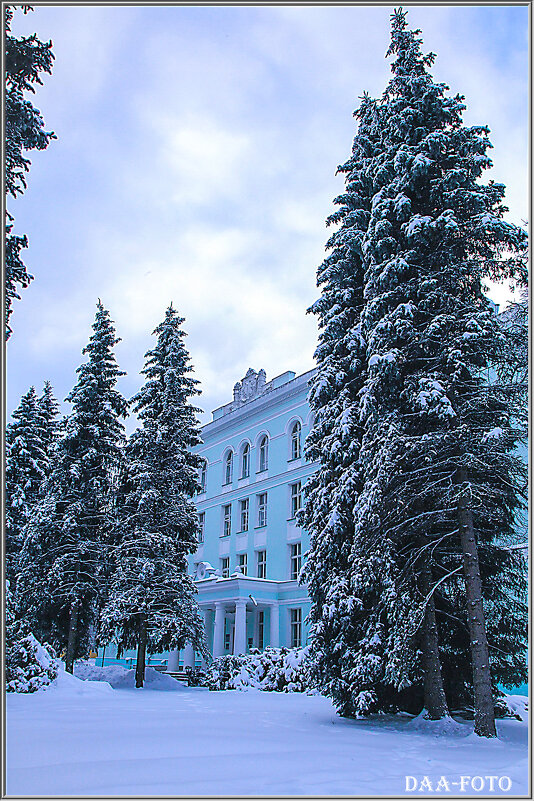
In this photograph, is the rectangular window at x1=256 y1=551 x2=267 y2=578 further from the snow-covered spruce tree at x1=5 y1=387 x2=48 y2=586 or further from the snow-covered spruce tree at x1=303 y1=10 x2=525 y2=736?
the snow-covered spruce tree at x1=303 y1=10 x2=525 y2=736

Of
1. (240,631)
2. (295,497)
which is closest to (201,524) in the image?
(295,497)

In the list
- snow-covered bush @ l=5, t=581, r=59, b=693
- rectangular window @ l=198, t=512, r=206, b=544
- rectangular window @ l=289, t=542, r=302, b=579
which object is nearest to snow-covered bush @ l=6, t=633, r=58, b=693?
snow-covered bush @ l=5, t=581, r=59, b=693

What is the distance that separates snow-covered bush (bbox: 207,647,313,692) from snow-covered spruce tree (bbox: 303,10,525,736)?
27.6 ft

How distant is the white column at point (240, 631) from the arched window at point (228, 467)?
993 cm

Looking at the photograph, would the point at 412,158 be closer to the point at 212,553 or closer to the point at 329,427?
the point at 329,427

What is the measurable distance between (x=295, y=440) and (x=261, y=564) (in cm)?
676

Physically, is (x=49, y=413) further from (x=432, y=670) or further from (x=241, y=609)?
(x=432, y=670)

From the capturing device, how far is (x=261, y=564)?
3130cm

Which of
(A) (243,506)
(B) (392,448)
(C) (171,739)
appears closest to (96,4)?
(B) (392,448)

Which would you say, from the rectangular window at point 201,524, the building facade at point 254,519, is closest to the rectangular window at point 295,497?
the building facade at point 254,519

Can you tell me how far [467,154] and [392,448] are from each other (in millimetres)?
5994

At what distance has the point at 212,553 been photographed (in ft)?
116

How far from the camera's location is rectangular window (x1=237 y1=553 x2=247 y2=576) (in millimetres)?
32394

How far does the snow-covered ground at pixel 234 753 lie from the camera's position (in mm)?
5359
